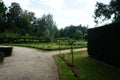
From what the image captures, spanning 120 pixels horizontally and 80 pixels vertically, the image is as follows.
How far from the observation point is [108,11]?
20531mm

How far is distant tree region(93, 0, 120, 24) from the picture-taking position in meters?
18.5

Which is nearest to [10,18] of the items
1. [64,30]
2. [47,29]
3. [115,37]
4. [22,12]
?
[22,12]

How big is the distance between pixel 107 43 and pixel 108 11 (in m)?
7.61

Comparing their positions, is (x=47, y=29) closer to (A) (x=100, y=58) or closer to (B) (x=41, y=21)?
(B) (x=41, y=21)

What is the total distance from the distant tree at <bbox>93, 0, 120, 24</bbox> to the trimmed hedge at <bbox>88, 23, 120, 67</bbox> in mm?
3348

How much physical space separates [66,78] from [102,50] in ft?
21.7

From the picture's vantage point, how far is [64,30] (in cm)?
9000

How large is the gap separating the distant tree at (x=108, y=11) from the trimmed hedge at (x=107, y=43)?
3348mm

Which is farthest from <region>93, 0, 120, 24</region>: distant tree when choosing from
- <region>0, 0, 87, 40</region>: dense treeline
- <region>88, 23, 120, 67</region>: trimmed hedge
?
<region>0, 0, 87, 40</region>: dense treeline

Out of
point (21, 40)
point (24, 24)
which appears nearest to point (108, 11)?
point (21, 40)

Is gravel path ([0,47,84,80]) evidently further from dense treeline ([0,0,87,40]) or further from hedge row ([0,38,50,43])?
dense treeline ([0,0,87,40])

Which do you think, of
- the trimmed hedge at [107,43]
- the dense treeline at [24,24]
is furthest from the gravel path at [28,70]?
the dense treeline at [24,24]

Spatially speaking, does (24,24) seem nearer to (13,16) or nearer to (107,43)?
(13,16)

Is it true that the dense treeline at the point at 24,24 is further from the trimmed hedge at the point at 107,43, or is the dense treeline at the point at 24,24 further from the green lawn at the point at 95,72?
the green lawn at the point at 95,72
